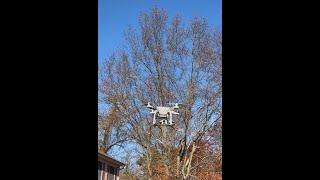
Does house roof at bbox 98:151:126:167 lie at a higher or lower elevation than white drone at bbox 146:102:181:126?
lower

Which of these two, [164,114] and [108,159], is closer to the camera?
[108,159]

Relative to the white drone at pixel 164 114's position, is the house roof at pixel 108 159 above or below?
below

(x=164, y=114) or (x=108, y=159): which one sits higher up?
(x=164, y=114)

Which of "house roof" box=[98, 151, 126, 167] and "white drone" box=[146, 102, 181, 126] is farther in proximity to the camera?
"white drone" box=[146, 102, 181, 126]

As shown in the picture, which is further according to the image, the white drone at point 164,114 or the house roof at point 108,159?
the white drone at point 164,114
